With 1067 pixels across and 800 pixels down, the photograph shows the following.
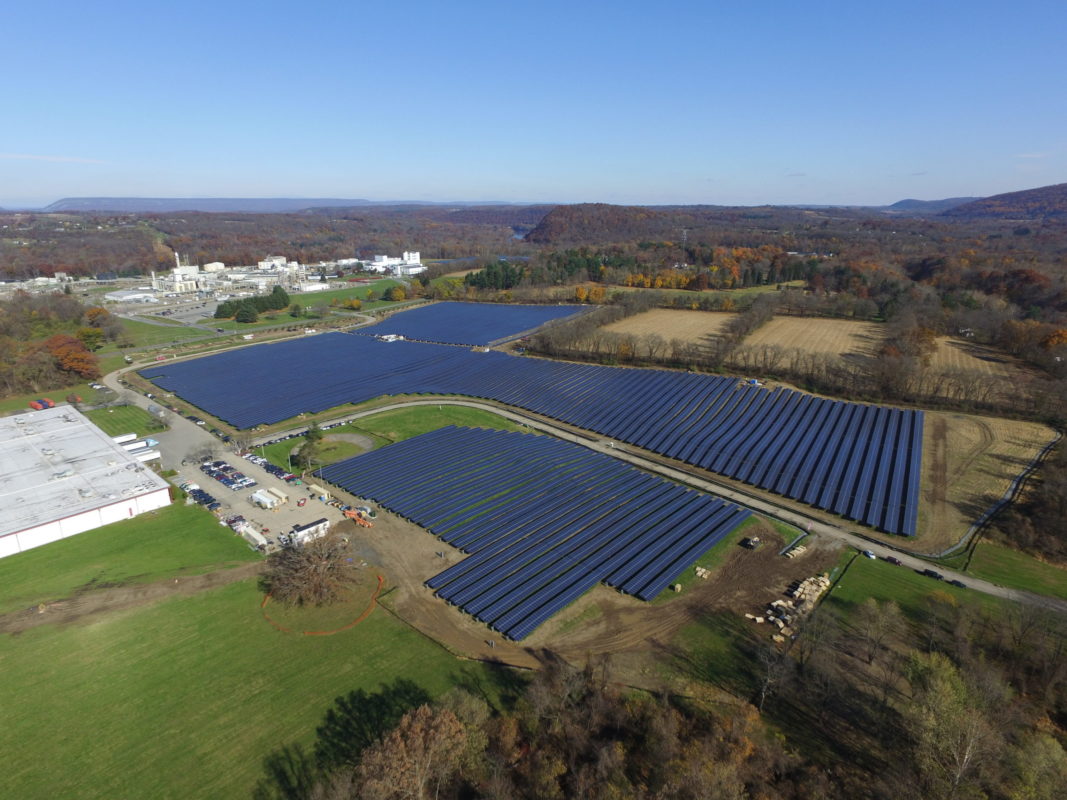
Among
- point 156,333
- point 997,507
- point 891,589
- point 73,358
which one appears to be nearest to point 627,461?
point 891,589

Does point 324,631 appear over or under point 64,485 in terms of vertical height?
under

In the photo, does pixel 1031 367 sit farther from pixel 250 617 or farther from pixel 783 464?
pixel 250 617

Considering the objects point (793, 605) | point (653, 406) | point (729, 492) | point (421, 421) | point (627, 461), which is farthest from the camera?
point (421, 421)

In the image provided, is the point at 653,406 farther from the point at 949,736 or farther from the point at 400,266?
the point at 400,266

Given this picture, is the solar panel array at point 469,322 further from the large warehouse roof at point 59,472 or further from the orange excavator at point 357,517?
the orange excavator at point 357,517

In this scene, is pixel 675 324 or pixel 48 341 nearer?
pixel 48 341

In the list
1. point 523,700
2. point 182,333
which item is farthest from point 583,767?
point 182,333
